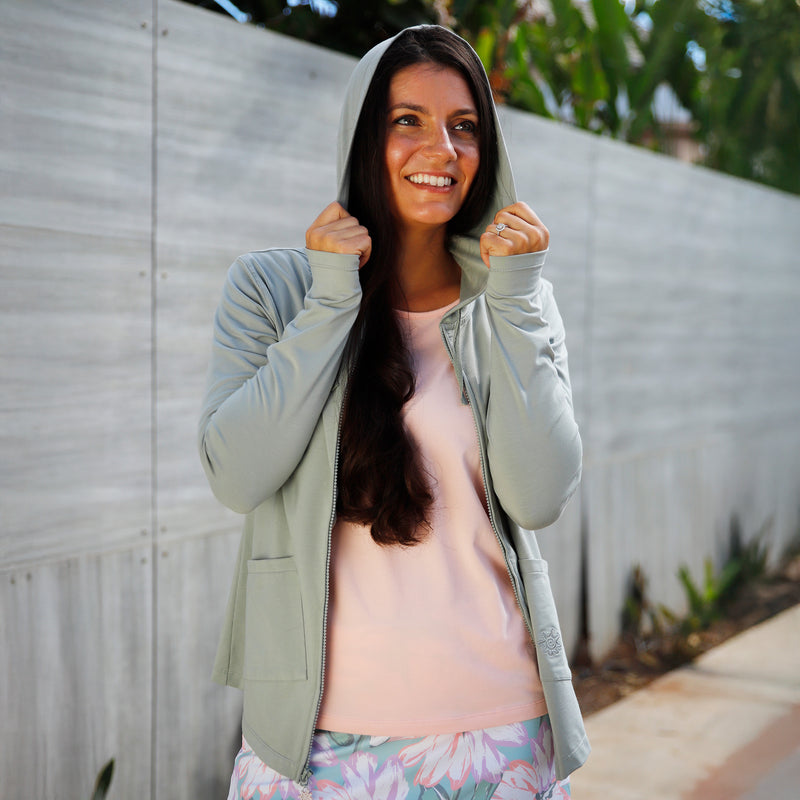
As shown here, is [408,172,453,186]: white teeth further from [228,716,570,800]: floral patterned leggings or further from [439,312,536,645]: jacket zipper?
[228,716,570,800]: floral patterned leggings

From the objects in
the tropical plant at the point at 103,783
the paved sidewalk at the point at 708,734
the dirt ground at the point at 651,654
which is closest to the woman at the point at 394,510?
the tropical plant at the point at 103,783

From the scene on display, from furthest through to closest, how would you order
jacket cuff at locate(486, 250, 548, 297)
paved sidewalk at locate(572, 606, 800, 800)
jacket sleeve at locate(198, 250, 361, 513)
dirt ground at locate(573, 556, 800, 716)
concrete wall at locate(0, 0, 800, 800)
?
1. dirt ground at locate(573, 556, 800, 716)
2. paved sidewalk at locate(572, 606, 800, 800)
3. concrete wall at locate(0, 0, 800, 800)
4. jacket cuff at locate(486, 250, 548, 297)
5. jacket sleeve at locate(198, 250, 361, 513)

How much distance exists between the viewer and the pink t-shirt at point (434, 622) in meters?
1.73

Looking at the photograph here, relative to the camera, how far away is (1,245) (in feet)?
8.50

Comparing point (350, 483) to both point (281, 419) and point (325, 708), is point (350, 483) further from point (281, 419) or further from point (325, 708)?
point (325, 708)

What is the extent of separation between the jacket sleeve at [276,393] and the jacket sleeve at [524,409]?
0.87 ft

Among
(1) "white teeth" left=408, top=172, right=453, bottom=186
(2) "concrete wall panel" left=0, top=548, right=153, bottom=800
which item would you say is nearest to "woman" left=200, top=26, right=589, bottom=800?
(1) "white teeth" left=408, top=172, right=453, bottom=186

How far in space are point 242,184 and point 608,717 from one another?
3.01 metres

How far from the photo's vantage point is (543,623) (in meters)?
1.83

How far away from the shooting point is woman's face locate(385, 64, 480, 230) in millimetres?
1904

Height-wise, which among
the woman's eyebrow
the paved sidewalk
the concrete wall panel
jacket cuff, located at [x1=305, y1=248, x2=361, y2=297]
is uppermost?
the woman's eyebrow

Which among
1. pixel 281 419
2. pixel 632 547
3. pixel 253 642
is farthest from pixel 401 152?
pixel 632 547

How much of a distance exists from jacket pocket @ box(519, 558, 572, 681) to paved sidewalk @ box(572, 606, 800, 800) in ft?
7.90

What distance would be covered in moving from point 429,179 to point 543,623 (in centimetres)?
85
